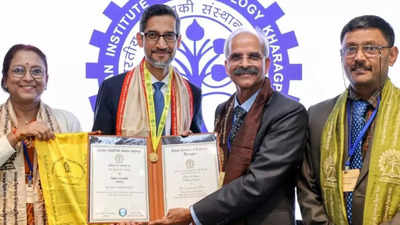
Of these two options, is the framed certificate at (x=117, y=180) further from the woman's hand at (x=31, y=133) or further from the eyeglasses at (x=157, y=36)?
the eyeglasses at (x=157, y=36)

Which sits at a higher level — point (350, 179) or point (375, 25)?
point (375, 25)

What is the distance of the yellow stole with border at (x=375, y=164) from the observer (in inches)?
94.3

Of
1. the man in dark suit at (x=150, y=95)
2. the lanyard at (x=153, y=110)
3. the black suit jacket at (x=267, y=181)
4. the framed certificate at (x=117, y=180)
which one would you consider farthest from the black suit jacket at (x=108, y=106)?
the black suit jacket at (x=267, y=181)

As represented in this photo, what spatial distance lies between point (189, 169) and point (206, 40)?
2082mm

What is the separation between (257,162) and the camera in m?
2.60

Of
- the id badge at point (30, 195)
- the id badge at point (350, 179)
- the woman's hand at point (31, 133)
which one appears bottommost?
the id badge at point (30, 195)

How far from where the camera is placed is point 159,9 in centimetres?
311

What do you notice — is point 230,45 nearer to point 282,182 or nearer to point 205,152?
point 205,152

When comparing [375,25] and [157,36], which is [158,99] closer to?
[157,36]

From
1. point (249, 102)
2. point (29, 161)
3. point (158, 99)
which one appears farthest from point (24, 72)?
point (249, 102)

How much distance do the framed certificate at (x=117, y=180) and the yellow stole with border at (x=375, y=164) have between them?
1.04 metres

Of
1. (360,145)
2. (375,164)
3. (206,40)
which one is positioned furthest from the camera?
(206,40)

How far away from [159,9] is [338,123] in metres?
1.36

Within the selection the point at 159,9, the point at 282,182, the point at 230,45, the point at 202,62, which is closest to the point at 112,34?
the point at 202,62
